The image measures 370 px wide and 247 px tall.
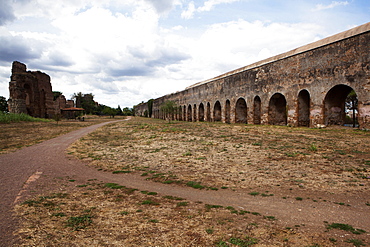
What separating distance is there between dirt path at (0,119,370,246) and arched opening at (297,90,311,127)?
511 inches

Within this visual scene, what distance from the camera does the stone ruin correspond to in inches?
1067

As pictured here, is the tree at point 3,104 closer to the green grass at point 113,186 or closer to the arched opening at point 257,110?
the arched opening at point 257,110

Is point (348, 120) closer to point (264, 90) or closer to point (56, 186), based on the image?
point (264, 90)

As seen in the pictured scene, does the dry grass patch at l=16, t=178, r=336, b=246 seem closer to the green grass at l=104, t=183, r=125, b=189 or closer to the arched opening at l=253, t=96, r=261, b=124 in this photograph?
the green grass at l=104, t=183, r=125, b=189

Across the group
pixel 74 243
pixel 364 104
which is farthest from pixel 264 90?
pixel 74 243

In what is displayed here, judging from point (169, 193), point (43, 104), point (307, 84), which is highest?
point (43, 104)

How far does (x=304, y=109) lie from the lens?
1608cm

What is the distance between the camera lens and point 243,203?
156 inches

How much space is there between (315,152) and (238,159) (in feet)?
8.15

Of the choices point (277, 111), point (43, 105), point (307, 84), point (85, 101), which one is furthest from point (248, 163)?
point (85, 101)

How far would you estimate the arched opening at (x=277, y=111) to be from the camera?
60.6ft

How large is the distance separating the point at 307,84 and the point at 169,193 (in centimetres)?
1363

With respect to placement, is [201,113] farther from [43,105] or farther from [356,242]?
[356,242]

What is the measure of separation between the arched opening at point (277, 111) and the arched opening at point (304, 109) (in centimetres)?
251
